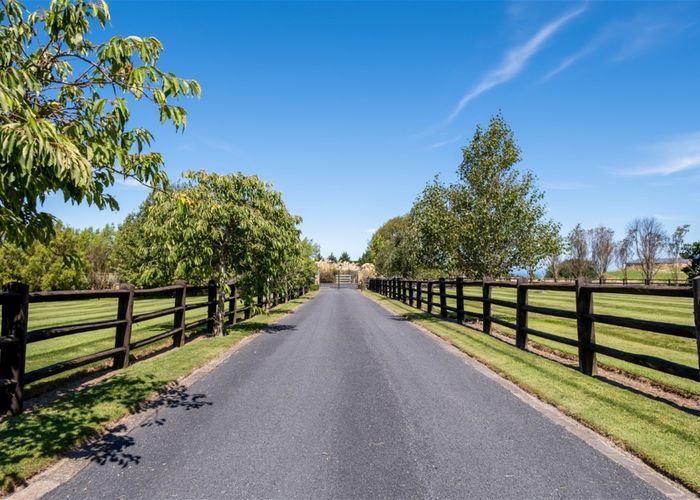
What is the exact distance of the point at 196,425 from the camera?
5336 millimetres

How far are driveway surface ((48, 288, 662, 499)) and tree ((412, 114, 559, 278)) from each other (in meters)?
9.46

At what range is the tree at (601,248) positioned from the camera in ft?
263

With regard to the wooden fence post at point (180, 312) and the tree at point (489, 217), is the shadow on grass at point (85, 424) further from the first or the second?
the tree at point (489, 217)

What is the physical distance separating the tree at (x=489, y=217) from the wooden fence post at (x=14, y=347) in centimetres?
1363

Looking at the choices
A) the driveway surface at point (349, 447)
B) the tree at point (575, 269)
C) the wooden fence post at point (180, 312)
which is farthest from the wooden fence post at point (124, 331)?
the tree at point (575, 269)

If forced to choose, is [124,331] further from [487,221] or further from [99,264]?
[99,264]

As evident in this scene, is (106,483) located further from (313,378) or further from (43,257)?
(43,257)

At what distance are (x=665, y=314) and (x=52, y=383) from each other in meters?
20.6

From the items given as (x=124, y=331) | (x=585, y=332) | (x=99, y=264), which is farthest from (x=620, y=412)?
(x=99, y=264)

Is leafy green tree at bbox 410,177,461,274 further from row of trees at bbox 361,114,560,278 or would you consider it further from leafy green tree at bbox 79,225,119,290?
leafy green tree at bbox 79,225,119,290

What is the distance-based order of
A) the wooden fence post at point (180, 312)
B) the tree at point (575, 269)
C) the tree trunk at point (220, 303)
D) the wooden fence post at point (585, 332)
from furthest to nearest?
1. the tree at point (575, 269)
2. the tree trunk at point (220, 303)
3. the wooden fence post at point (180, 312)
4. the wooden fence post at point (585, 332)

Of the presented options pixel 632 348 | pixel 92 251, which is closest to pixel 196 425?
pixel 632 348

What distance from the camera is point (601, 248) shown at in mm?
80312

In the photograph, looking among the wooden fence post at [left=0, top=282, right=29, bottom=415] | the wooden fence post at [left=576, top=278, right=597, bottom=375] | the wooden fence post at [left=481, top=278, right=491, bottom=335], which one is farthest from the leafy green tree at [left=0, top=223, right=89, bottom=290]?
the wooden fence post at [left=576, top=278, right=597, bottom=375]
